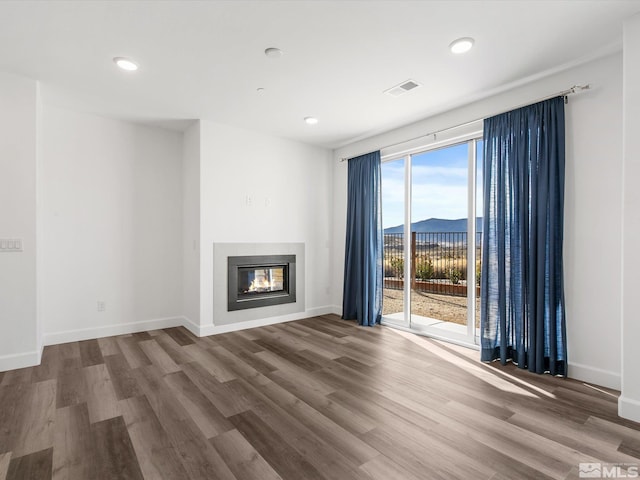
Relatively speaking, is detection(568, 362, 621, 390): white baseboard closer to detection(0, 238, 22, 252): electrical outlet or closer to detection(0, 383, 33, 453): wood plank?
detection(0, 383, 33, 453): wood plank

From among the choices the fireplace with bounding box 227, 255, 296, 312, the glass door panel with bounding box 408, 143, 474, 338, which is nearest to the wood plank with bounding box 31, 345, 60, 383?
the fireplace with bounding box 227, 255, 296, 312

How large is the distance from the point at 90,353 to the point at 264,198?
107 inches

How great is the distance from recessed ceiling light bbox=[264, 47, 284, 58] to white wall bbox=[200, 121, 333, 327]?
1836 mm

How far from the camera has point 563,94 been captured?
2840 mm

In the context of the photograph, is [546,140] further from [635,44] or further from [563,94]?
[635,44]

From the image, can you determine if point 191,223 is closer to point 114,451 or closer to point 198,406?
point 198,406

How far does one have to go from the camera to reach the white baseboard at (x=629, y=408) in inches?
85.8

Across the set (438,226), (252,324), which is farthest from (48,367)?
(438,226)

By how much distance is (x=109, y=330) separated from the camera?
4.11 meters

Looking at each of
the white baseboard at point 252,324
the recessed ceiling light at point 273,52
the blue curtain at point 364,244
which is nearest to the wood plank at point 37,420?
the white baseboard at point 252,324

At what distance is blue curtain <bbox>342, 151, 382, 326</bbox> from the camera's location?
4676 millimetres

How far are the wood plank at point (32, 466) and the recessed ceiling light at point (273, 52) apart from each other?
298cm

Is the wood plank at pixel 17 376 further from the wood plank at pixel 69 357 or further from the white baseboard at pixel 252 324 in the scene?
the white baseboard at pixel 252 324

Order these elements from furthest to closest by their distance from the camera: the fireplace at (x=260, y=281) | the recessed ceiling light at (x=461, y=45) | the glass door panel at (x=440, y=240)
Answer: the fireplace at (x=260, y=281)
the glass door panel at (x=440, y=240)
the recessed ceiling light at (x=461, y=45)
